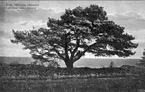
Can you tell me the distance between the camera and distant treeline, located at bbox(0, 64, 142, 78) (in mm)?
7777

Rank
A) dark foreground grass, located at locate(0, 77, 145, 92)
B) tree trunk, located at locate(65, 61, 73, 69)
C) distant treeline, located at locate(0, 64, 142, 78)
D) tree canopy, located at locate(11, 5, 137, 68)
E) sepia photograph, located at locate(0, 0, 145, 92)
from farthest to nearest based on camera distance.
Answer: tree trunk, located at locate(65, 61, 73, 69)
tree canopy, located at locate(11, 5, 137, 68)
distant treeline, located at locate(0, 64, 142, 78)
sepia photograph, located at locate(0, 0, 145, 92)
dark foreground grass, located at locate(0, 77, 145, 92)

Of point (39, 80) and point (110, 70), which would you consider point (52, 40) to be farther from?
point (110, 70)

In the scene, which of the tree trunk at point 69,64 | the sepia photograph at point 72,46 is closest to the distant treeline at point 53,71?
the sepia photograph at point 72,46

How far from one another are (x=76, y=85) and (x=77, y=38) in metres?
1.87

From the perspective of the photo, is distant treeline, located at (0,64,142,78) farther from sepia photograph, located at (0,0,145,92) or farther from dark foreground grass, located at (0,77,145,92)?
dark foreground grass, located at (0,77,145,92)

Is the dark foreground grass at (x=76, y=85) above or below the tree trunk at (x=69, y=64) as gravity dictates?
below

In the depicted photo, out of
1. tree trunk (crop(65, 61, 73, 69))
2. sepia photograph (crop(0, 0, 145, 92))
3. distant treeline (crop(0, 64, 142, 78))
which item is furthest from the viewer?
tree trunk (crop(65, 61, 73, 69))

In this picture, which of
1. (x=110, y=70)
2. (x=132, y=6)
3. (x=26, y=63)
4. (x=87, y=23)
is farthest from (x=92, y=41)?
(x=26, y=63)

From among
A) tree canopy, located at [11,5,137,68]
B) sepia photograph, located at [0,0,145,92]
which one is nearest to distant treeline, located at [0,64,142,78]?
sepia photograph, located at [0,0,145,92]

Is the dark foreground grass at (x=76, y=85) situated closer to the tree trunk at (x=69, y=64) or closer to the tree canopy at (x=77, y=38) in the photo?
the tree trunk at (x=69, y=64)

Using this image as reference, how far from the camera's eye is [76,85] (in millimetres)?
7160

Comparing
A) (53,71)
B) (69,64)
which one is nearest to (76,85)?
(53,71)

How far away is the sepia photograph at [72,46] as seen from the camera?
23.9 feet

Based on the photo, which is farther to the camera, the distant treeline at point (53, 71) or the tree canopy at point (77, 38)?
the tree canopy at point (77, 38)
